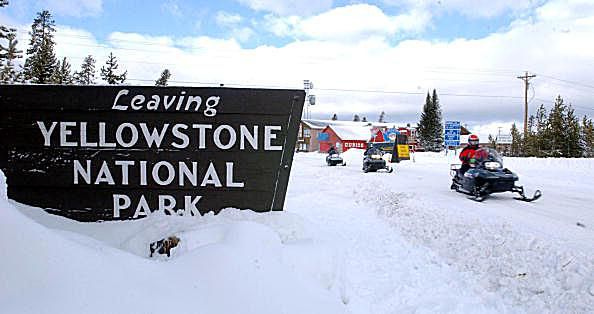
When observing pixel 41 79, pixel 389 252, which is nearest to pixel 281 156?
pixel 389 252

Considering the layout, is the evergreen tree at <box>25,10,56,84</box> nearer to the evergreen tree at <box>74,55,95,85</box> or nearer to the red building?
the evergreen tree at <box>74,55,95,85</box>

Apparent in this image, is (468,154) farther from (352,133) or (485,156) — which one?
(352,133)

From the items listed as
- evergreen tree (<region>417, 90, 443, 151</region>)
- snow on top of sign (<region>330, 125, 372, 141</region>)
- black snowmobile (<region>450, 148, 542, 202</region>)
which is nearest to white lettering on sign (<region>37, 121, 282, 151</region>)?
black snowmobile (<region>450, 148, 542, 202</region>)

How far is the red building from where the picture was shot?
67750mm

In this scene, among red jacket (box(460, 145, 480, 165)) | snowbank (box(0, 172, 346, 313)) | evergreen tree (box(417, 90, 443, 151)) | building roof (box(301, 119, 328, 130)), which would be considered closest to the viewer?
snowbank (box(0, 172, 346, 313))

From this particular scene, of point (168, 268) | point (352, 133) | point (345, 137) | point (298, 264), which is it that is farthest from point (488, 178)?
point (352, 133)

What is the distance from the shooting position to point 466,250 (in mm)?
5367

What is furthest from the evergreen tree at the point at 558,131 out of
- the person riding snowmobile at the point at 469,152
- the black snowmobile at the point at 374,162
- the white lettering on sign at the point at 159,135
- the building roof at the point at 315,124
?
the building roof at the point at 315,124

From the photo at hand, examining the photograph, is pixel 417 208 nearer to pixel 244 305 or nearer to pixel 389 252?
pixel 389 252

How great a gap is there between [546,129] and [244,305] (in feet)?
147

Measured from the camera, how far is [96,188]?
4414 millimetres

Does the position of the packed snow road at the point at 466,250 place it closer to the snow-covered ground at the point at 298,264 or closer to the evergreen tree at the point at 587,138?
the snow-covered ground at the point at 298,264

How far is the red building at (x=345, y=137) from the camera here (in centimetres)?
6775

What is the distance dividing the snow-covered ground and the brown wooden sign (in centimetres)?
25
